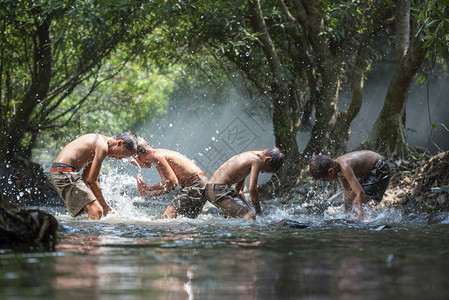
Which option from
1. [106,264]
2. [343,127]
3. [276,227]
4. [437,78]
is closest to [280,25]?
[343,127]

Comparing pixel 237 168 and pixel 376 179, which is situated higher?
pixel 237 168

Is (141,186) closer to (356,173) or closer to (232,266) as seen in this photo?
(356,173)

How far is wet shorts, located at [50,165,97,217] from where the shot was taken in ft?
22.6

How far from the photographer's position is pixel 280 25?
12.1 m

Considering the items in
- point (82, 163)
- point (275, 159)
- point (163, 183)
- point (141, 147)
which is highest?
point (141, 147)

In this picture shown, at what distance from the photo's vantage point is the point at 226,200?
7.04 m

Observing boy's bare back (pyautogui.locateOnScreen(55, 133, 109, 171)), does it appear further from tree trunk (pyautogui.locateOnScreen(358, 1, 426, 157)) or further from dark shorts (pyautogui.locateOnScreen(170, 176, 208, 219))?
tree trunk (pyautogui.locateOnScreen(358, 1, 426, 157))

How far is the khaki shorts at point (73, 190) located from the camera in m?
6.89

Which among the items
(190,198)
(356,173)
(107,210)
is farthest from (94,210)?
(356,173)

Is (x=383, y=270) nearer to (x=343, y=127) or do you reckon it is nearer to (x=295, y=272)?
(x=295, y=272)

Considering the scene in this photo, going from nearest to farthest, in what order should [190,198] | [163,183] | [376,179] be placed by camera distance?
1. [163,183]
2. [190,198]
3. [376,179]

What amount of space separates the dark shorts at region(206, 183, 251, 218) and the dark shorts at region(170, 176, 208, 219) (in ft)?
0.98

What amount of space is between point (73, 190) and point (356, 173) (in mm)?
3520

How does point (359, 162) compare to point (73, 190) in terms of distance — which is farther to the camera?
point (359, 162)
